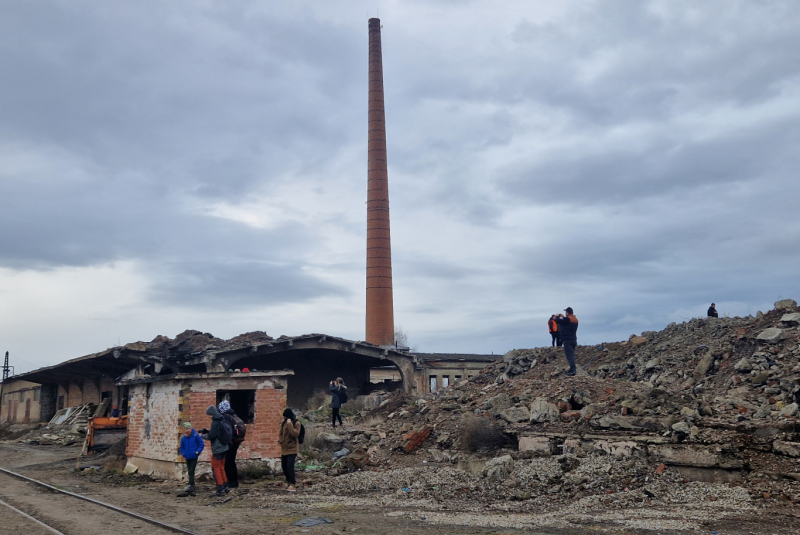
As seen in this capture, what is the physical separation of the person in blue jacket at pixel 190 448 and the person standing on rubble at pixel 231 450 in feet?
1.80

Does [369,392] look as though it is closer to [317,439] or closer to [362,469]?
[317,439]

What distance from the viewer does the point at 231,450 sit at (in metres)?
12.6

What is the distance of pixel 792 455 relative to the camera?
10328 millimetres

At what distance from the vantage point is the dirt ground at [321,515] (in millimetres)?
8492

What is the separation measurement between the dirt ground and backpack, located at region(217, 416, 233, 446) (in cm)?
96

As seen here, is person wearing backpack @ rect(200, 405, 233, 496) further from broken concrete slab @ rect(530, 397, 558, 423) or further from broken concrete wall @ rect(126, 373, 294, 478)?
broken concrete slab @ rect(530, 397, 558, 423)

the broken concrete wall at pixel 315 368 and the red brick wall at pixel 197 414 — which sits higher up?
the broken concrete wall at pixel 315 368

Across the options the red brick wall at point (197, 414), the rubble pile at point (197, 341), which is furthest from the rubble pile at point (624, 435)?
the rubble pile at point (197, 341)

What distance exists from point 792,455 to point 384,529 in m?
6.40

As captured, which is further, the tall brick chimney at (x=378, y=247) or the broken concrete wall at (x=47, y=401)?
the broken concrete wall at (x=47, y=401)

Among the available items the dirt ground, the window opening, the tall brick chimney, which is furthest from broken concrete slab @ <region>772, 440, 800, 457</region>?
the tall brick chimney

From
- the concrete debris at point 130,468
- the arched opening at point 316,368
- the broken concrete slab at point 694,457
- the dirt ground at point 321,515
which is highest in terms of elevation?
the arched opening at point 316,368

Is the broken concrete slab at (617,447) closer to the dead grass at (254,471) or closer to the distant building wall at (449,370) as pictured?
the dead grass at (254,471)

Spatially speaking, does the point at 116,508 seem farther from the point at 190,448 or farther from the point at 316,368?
the point at 316,368
